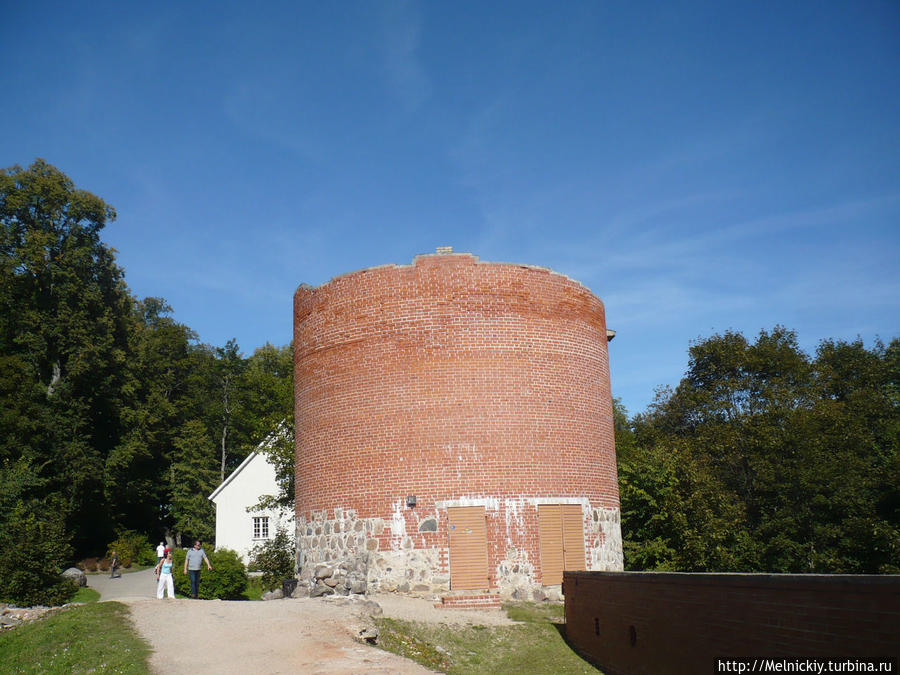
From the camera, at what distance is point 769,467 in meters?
30.6

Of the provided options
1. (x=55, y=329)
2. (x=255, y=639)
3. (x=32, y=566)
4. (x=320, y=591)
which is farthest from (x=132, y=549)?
(x=255, y=639)

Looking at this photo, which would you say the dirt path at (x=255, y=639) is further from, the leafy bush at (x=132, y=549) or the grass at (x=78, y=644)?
the leafy bush at (x=132, y=549)

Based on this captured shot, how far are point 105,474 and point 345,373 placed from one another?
25269 millimetres

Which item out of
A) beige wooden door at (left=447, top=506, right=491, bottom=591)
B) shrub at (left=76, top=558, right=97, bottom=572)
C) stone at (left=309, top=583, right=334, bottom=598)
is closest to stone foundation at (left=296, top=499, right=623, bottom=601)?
stone at (left=309, top=583, right=334, bottom=598)

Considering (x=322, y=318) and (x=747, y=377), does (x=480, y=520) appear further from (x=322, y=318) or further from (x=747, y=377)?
(x=747, y=377)

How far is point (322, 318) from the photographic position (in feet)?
63.5

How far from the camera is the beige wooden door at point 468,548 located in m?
16.3

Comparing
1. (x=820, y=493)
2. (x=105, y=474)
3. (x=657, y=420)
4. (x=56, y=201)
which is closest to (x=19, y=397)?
(x=105, y=474)

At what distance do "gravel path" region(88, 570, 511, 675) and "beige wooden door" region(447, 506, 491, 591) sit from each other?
36.7 inches

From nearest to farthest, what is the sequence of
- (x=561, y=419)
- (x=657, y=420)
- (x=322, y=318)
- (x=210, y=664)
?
1. (x=210, y=664)
2. (x=561, y=419)
3. (x=322, y=318)
4. (x=657, y=420)

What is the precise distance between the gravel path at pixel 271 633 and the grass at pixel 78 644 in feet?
0.87

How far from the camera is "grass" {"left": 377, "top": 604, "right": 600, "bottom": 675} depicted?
40.9 feet

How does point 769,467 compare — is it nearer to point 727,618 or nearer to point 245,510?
point 727,618

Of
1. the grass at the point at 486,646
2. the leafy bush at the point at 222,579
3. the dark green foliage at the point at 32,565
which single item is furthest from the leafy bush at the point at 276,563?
the grass at the point at 486,646
